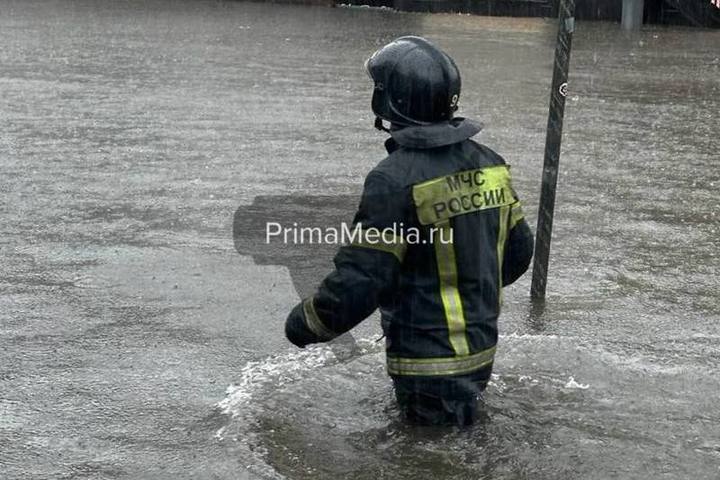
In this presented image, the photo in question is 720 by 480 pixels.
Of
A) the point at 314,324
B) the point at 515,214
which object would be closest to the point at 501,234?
the point at 515,214

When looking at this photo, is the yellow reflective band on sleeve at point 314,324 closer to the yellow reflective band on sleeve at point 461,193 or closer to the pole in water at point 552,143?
the yellow reflective band on sleeve at point 461,193

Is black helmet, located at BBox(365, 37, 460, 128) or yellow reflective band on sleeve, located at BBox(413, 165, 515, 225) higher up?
black helmet, located at BBox(365, 37, 460, 128)

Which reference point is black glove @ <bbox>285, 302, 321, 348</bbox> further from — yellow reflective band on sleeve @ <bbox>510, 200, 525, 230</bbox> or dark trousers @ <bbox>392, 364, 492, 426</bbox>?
yellow reflective band on sleeve @ <bbox>510, 200, 525, 230</bbox>

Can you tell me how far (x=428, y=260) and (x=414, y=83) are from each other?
1.99 ft

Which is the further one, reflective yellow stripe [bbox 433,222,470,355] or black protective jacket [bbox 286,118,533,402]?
reflective yellow stripe [bbox 433,222,470,355]

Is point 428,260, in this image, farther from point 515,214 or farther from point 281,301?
point 281,301

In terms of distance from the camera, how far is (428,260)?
4.01m

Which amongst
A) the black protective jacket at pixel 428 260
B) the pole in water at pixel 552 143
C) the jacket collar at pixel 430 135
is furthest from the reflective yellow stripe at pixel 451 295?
the pole in water at pixel 552 143

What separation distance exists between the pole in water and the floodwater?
0.72 feet

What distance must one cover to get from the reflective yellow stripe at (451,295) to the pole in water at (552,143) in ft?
7.00

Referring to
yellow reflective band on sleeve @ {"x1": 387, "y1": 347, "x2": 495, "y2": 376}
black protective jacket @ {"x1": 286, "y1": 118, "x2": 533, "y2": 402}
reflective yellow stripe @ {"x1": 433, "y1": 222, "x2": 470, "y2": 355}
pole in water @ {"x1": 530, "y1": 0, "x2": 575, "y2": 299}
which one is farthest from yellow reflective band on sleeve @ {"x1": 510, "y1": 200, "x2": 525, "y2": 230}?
pole in water @ {"x1": 530, "y1": 0, "x2": 575, "y2": 299}

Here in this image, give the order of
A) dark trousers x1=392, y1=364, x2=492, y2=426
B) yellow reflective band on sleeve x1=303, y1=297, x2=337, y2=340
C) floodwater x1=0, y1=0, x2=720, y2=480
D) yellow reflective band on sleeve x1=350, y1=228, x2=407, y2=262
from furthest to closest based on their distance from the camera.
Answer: floodwater x1=0, y1=0, x2=720, y2=480, dark trousers x1=392, y1=364, x2=492, y2=426, yellow reflective band on sleeve x1=303, y1=297, x2=337, y2=340, yellow reflective band on sleeve x1=350, y1=228, x2=407, y2=262

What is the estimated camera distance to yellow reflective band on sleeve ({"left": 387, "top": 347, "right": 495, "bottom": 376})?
13.3 ft

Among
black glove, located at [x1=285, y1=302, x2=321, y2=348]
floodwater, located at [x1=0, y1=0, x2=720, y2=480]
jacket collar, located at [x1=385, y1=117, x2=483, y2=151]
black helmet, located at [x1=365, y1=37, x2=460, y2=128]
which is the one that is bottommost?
floodwater, located at [x1=0, y1=0, x2=720, y2=480]
